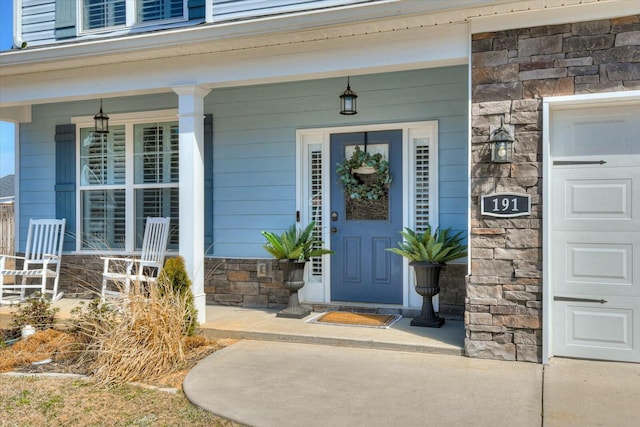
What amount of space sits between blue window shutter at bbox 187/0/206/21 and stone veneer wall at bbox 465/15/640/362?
3.14 meters

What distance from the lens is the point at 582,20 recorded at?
3.87 meters

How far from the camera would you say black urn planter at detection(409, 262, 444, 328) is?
4809mm

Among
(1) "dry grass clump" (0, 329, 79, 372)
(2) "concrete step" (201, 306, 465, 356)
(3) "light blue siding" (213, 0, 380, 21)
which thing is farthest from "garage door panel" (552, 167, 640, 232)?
(1) "dry grass clump" (0, 329, 79, 372)

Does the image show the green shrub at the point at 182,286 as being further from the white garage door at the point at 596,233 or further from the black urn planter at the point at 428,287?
the white garage door at the point at 596,233

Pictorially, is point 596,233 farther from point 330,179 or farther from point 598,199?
point 330,179

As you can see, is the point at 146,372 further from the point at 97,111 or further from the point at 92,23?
the point at 92,23

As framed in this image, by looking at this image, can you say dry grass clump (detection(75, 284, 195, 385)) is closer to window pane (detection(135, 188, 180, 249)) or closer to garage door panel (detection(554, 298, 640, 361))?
window pane (detection(135, 188, 180, 249))

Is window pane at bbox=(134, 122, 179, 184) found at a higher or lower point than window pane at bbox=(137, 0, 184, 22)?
lower

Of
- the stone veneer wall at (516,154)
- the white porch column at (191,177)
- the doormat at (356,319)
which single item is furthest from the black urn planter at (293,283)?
the stone veneer wall at (516,154)

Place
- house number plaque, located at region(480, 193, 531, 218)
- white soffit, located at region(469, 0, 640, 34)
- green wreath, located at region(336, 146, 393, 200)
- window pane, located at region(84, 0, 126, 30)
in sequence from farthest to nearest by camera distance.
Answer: window pane, located at region(84, 0, 126, 30) < green wreath, located at region(336, 146, 393, 200) < house number plaque, located at region(480, 193, 531, 218) < white soffit, located at region(469, 0, 640, 34)

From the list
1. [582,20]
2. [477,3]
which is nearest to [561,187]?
[582,20]

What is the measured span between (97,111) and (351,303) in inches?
154

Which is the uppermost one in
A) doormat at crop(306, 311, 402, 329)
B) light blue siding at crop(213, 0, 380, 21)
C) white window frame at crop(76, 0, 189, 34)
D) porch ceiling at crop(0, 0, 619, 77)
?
white window frame at crop(76, 0, 189, 34)

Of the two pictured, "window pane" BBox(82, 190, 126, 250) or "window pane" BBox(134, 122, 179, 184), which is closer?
"window pane" BBox(134, 122, 179, 184)
